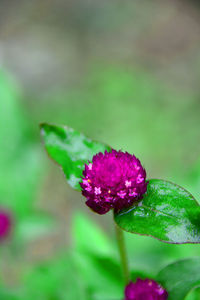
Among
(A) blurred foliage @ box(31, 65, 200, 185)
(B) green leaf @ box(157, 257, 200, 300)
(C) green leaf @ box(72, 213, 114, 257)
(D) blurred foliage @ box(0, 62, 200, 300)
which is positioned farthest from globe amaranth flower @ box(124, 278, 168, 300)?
(A) blurred foliage @ box(31, 65, 200, 185)

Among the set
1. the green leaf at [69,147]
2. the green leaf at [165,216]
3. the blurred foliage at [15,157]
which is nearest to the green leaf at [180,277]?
the green leaf at [165,216]

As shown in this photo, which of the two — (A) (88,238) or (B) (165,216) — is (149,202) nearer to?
(B) (165,216)

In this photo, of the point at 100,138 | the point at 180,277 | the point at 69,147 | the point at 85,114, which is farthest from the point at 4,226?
the point at 85,114

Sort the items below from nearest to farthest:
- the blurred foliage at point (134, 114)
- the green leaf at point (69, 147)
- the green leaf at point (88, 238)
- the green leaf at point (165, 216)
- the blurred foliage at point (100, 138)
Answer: the green leaf at point (165, 216), the green leaf at point (69, 147), the blurred foliage at point (100, 138), the green leaf at point (88, 238), the blurred foliage at point (134, 114)

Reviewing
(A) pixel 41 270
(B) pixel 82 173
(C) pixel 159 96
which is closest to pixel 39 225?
(A) pixel 41 270

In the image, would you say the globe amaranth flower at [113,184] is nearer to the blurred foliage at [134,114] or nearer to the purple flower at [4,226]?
the purple flower at [4,226]

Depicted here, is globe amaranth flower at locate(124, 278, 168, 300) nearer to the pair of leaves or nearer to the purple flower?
the pair of leaves
